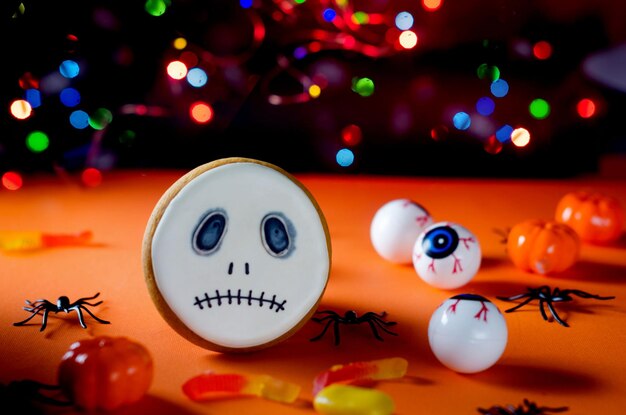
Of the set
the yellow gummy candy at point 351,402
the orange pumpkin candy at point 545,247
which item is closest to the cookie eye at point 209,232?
the yellow gummy candy at point 351,402

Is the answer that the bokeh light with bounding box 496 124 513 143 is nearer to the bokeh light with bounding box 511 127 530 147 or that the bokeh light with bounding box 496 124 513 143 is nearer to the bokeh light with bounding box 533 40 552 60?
the bokeh light with bounding box 511 127 530 147

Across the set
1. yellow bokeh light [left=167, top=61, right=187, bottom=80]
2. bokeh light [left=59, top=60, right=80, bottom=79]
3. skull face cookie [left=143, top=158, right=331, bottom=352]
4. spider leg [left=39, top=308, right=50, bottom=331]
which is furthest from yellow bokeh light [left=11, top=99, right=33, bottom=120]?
skull face cookie [left=143, top=158, right=331, bottom=352]

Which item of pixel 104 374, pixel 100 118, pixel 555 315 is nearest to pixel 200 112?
pixel 100 118

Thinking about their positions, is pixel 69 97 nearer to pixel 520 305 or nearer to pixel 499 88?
pixel 499 88

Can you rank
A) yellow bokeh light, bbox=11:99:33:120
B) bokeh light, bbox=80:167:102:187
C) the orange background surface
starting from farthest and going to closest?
bokeh light, bbox=80:167:102:187 → yellow bokeh light, bbox=11:99:33:120 → the orange background surface

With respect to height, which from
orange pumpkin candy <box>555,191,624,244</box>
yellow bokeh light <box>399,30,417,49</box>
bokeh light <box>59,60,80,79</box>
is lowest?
orange pumpkin candy <box>555,191,624,244</box>

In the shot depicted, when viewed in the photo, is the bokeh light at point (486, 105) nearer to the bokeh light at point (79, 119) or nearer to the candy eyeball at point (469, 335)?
the bokeh light at point (79, 119)

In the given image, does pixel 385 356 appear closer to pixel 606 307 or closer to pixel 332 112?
pixel 606 307
